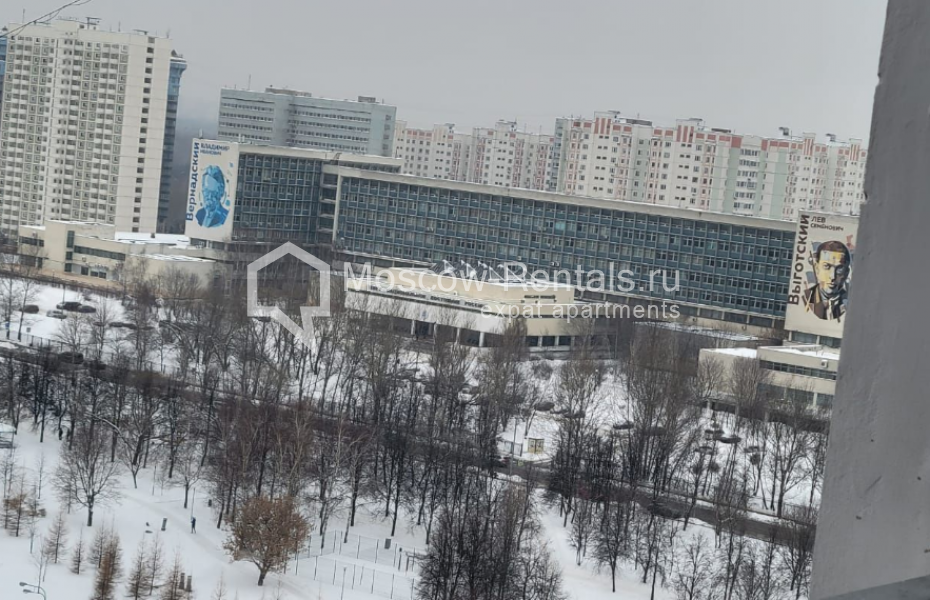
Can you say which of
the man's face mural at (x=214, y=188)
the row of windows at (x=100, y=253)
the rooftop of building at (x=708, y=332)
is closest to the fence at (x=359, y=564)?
the rooftop of building at (x=708, y=332)

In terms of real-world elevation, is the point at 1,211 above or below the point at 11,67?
below

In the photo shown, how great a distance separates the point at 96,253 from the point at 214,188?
Answer: 3105mm

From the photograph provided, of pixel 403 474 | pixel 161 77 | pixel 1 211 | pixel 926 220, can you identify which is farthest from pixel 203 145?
pixel 926 220

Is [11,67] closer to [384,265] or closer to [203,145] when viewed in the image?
[203,145]

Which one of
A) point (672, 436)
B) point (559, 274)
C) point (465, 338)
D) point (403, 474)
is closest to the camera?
point (403, 474)

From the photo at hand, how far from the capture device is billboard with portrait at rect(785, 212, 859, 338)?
21.6 metres

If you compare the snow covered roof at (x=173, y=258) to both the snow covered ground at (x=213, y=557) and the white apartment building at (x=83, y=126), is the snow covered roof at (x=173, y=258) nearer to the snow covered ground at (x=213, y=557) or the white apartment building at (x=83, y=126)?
the white apartment building at (x=83, y=126)

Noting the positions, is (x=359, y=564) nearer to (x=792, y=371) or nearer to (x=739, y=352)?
(x=792, y=371)

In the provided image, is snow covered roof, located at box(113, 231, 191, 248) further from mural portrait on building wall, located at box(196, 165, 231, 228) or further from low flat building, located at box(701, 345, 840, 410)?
low flat building, located at box(701, 345, 840, 410)

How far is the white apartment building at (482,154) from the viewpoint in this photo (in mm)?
46906

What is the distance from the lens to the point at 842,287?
22062 millimetres

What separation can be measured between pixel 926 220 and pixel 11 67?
33.9 metres

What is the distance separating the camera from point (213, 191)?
28.4 metres

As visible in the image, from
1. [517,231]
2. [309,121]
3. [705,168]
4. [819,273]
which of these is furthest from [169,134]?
[819,273]
